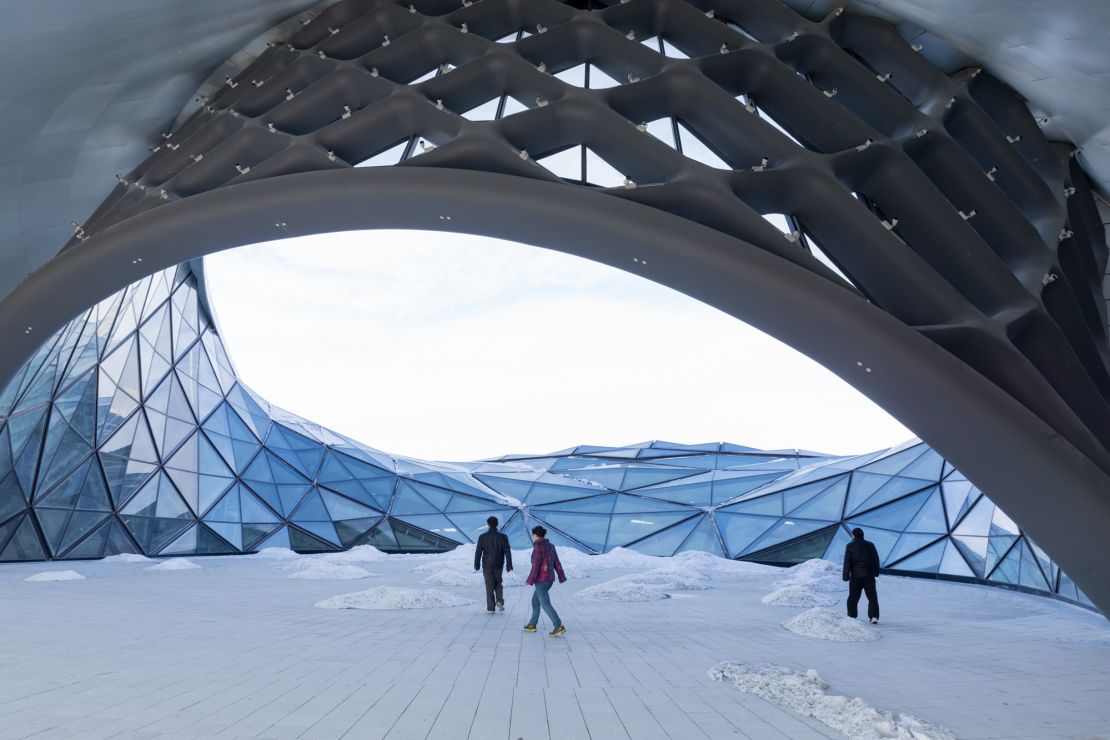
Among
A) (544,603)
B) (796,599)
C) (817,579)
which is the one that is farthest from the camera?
(817,579)

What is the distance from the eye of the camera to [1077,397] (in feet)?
31.1

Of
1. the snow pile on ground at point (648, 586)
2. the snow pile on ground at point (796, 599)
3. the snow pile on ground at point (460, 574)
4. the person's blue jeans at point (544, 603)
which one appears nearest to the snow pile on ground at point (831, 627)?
the snow pile on ground at point (796, 599)

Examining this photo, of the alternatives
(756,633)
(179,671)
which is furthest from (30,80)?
(756,633)

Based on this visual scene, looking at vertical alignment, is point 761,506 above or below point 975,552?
above

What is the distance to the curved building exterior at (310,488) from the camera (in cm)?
2438

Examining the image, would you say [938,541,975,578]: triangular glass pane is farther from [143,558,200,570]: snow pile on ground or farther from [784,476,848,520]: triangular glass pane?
[143,558,200,570]: snow pile on ground

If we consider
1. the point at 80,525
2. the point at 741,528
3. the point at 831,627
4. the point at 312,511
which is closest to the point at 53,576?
the point at 80,525

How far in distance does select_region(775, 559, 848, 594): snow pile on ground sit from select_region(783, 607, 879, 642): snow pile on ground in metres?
6.25

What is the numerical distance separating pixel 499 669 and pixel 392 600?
233 inches

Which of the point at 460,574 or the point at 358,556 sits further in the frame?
the point at 358,556

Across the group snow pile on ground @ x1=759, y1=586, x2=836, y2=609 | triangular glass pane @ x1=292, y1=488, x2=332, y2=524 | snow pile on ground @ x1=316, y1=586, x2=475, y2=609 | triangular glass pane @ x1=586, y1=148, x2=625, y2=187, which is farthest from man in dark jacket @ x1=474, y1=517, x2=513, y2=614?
triangular glass pane @ x1=292, y1=488, x2=332, y2=524

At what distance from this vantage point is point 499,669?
829 centimetres

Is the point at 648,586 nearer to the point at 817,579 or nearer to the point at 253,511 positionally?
the point at 817,579

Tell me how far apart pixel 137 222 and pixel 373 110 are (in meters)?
4.48
